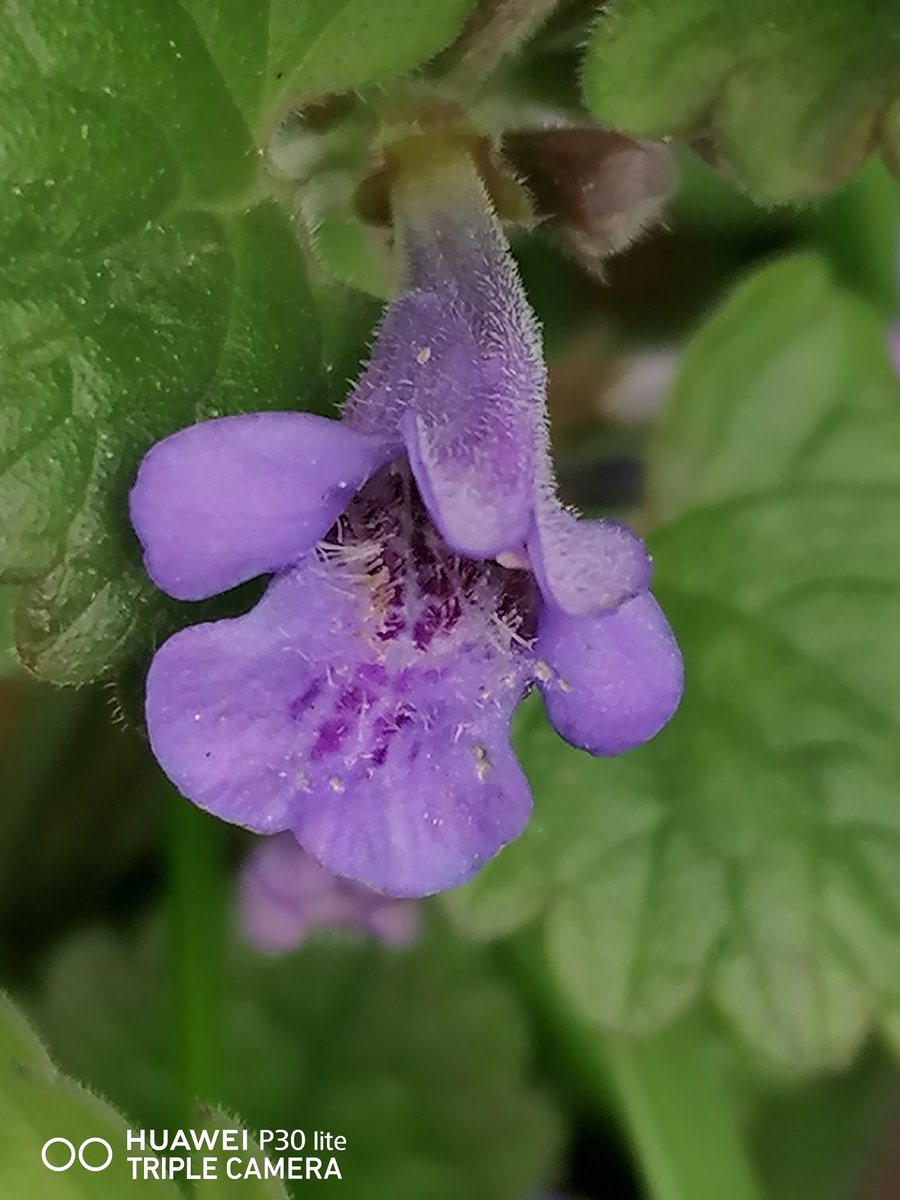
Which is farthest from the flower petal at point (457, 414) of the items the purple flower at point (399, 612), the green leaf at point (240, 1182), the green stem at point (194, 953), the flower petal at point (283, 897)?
the flower petal at point (283, 897)

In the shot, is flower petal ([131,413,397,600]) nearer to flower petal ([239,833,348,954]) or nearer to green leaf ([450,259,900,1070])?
green leaf ([450,259,900,1070])

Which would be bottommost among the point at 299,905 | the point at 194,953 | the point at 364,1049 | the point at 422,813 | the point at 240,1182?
the point at 364,1049

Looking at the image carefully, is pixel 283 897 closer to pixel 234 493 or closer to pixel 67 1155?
pixel 67 1155

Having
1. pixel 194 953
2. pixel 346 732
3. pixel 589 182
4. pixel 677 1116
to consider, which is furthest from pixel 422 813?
pixel 677 1116

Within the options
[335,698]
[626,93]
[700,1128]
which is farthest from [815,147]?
[700,1128]

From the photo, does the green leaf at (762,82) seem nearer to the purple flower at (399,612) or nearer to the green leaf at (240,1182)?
the purple flower at (399,612)
